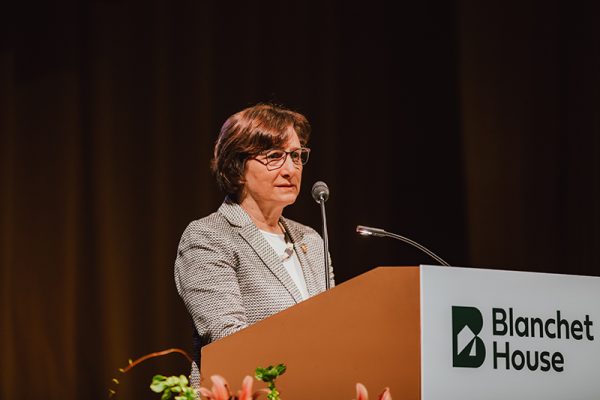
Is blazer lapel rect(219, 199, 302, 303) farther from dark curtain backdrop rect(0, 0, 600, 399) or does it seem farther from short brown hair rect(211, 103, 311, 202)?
dark curtain backdrop rect(0, 0, 600, 399)

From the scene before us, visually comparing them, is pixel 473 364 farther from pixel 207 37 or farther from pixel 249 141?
Result: pixel 207 37

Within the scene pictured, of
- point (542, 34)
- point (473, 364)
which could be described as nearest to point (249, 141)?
point (473, 364)

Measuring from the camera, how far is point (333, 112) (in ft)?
14.3

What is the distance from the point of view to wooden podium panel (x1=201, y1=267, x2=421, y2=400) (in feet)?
5.37

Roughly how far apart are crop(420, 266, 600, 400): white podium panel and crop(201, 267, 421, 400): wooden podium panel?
0.14ft

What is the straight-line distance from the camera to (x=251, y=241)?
2445mm

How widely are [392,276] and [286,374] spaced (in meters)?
0.28

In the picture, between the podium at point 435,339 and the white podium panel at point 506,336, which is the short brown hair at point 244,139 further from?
the white podium panel at point 506,336

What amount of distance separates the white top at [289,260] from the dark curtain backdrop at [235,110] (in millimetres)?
1501

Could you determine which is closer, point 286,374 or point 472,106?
point 286,374

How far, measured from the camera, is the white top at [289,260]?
255 cm

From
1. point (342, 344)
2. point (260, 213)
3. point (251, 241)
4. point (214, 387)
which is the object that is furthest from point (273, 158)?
point (214, 387)

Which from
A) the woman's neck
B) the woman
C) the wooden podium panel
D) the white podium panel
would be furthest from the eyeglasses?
the white podium panel

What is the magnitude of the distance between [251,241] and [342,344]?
785mm
